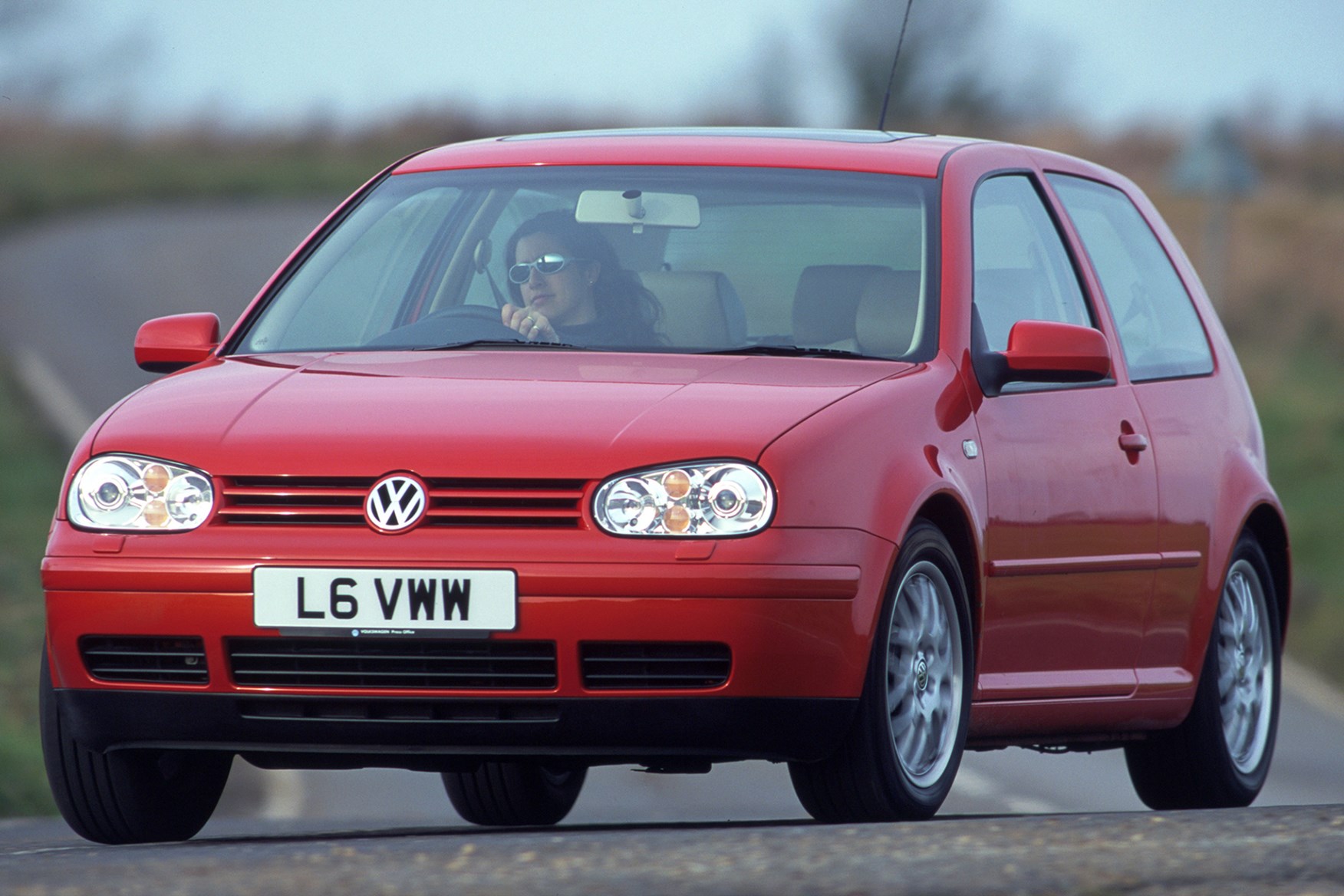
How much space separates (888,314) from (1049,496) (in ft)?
2.04

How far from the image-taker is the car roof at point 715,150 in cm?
701

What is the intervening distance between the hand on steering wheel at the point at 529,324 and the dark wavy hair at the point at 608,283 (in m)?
0.07

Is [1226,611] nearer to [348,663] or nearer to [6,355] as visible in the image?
[348,663]

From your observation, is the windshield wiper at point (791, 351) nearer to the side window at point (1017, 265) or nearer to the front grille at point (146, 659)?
the side window at point (1017, 265)

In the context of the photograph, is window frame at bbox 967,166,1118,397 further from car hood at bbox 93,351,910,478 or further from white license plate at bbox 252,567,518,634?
white license plate at bbox 252,567,518,634

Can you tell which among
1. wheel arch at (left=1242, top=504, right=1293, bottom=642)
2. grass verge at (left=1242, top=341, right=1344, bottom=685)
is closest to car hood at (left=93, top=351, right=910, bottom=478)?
wheel arch at (left=1242, top=504, right=1293, bottom=642)

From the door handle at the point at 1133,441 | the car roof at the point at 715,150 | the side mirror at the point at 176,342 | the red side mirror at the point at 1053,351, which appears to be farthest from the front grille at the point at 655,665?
the door handle at the point at 1133,441

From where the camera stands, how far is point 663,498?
552cm

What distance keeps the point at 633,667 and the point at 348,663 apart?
1.83 ft

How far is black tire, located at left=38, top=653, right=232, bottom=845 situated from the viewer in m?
6.07

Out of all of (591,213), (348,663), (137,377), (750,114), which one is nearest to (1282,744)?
(137,377)

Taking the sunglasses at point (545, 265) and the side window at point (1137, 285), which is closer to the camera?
the sunglasses at point (545, 265)

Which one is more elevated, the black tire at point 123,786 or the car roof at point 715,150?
the car roof at point 715,150

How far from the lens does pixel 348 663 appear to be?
5.59m
